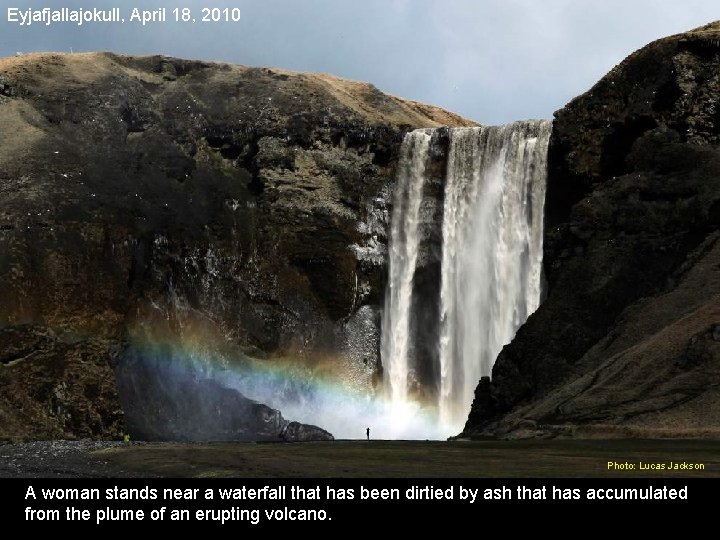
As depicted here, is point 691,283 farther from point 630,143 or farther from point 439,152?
point 439,152

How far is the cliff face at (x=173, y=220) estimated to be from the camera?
263ft

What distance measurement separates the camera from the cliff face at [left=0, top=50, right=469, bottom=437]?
80.3m

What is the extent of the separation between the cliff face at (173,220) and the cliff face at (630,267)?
2291 centimetres

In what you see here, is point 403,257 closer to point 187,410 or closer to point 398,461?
point 187,410

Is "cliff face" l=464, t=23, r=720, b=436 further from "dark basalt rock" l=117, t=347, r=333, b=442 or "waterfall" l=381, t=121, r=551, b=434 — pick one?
"dark basalt rock" l=117, t=347, r=333, b=442

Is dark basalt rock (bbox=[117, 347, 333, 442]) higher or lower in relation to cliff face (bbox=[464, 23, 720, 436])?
lower

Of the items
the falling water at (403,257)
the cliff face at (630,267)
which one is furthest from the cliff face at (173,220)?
the cliff face at (630,267)

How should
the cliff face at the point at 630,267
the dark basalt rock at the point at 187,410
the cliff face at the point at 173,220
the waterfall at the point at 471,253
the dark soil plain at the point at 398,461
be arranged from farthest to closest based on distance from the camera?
1. the waterfall at the point at 471,253
2. the cliff face at the point at 173,220
3. the dark basalt rock at the point at 187,410
4. the cliff face at the point at 630,267
5. the dark soil plain at the point at 398,461

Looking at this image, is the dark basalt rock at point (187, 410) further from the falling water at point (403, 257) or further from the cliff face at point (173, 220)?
the falling water at point (403, 257)

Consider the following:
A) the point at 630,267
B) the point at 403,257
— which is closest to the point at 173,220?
the point at 403,257

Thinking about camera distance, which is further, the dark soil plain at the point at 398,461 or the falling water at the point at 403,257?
the falling water at the point at 403,257

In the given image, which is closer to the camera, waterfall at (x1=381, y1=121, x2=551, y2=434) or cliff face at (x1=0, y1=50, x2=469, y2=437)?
cliff face at (x1=0, y1=50, x2=469, y2=437)

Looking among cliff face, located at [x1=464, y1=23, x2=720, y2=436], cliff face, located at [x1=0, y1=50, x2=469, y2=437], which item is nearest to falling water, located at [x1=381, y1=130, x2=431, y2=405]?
cliff face, located at [x1=0, y1=50, x2=469, y2=437]

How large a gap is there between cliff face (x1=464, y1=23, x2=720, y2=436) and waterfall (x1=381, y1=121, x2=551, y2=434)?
8.87ft
